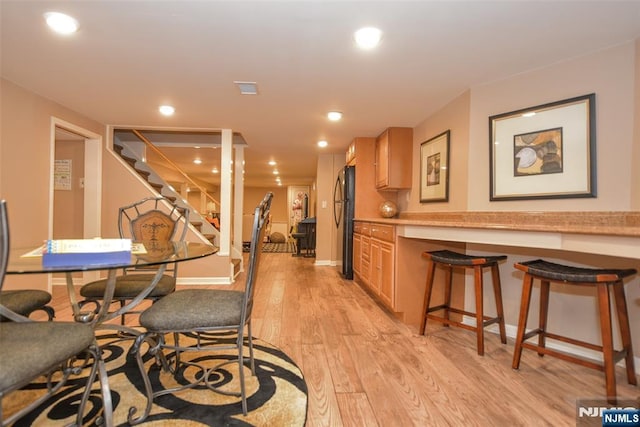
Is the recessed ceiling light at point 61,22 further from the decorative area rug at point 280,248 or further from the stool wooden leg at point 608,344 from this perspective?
the decorative area rug at point 280,248

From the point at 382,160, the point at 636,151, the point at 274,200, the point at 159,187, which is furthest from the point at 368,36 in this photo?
the point at 274,200

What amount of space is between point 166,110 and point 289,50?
1.93m

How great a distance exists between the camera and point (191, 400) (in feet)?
5.08

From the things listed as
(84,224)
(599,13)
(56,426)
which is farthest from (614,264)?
(84,224)

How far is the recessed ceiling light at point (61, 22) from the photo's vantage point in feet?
5.79

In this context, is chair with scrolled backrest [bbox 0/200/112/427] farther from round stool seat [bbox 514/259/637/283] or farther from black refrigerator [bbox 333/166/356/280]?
black refrigerator [bbox 333/166/356/280]

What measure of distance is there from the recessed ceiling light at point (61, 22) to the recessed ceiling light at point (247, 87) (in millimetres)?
1088

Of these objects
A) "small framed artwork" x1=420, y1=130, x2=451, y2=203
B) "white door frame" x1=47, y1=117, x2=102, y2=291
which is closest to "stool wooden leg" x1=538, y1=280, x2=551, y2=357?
"small framed artwork" x1=420, y1=130, x2=451, y2=203

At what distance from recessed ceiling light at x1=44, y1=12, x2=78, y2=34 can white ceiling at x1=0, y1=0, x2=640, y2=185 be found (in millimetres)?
45

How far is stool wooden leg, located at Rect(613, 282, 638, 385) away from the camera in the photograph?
1665mm

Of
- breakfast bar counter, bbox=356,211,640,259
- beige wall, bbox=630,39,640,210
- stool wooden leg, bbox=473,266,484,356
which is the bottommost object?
stool wooden leg, bbox=473,266,484,356

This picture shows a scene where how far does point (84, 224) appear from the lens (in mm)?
3859

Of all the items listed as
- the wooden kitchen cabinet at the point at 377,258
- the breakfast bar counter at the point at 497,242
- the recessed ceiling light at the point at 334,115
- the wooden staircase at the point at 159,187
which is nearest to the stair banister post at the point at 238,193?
the wooden staircase at the point at 159,187

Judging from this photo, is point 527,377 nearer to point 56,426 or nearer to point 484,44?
point 484,44
